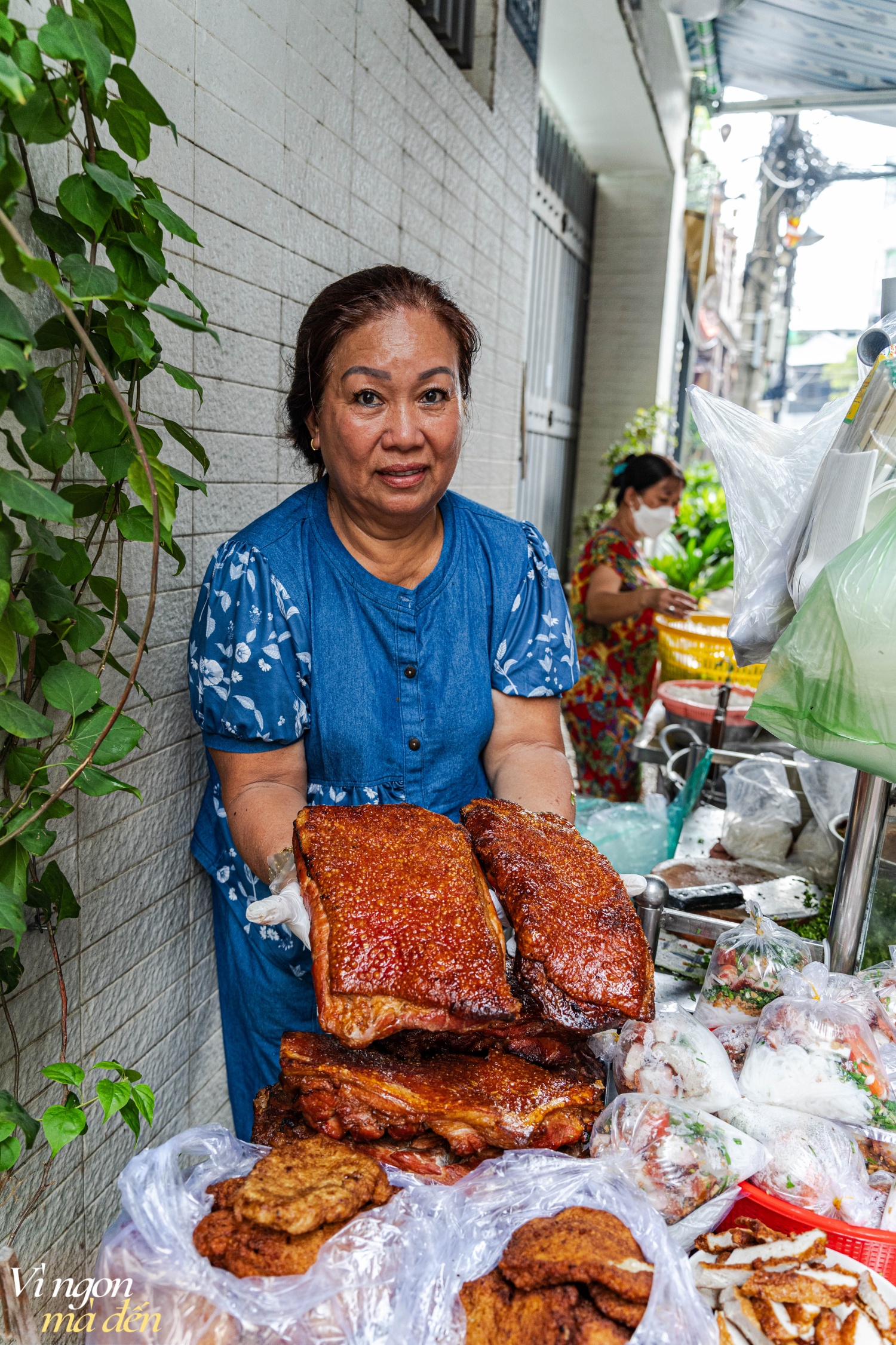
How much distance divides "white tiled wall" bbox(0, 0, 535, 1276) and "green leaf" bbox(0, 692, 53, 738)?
22.2 inches

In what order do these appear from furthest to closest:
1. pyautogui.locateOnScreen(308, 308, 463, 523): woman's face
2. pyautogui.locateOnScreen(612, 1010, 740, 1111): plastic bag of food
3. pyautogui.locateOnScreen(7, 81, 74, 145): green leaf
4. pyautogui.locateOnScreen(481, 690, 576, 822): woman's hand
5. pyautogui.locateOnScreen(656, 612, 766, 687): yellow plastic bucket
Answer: pyautogui.locateOnScreen(656, 612, 766, 687): yellow plastic bucket < pyautogui.locateOnScreen(481, 690, 576, 822): woman's hand < pyautogui.locateOnScreen(308, 308, 463, 523): woman's face < pyautogui.locateOnScreen(612, 1010, 740, 1111): plastic bag of food < pyautogui.locateOnScreen(7, 81, 74, 145): green leaf

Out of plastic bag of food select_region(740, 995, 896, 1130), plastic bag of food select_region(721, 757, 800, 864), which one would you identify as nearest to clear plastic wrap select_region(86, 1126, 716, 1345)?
plastic bag of food select_region(740, 995, 896, 1130)

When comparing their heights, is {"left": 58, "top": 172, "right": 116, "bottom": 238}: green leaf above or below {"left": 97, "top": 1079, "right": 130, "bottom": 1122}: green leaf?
above

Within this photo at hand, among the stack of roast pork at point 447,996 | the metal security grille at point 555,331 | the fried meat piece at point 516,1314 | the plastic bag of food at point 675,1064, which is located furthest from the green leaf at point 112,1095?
the metal security grille at point 555,331

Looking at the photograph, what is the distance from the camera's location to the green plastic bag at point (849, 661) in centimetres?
133

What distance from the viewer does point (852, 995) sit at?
1.49m

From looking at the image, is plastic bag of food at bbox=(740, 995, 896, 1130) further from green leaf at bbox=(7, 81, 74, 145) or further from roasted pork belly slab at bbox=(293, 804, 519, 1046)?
green leaf at bbox=(7, 81, 74, 145)

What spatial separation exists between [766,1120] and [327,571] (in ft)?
3.99

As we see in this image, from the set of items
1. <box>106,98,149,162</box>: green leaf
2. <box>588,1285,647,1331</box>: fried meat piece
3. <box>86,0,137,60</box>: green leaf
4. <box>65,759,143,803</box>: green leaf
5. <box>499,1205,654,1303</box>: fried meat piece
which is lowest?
<box>588,1285,647,1331</box>: fried meat piece

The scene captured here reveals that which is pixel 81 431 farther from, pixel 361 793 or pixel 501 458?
pixel 501 458

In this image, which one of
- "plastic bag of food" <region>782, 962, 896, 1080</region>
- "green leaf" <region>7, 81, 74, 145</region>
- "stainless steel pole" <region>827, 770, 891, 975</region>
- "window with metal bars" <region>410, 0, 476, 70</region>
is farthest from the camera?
"window with metal bars" <region>410, 0, 476, 70</region>

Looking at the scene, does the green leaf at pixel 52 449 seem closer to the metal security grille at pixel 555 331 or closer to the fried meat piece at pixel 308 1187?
the fried meat piece at pixel 308 1187

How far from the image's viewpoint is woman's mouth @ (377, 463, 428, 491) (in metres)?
1.80

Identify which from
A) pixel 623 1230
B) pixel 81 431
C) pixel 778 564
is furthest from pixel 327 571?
pixel 623 1230
